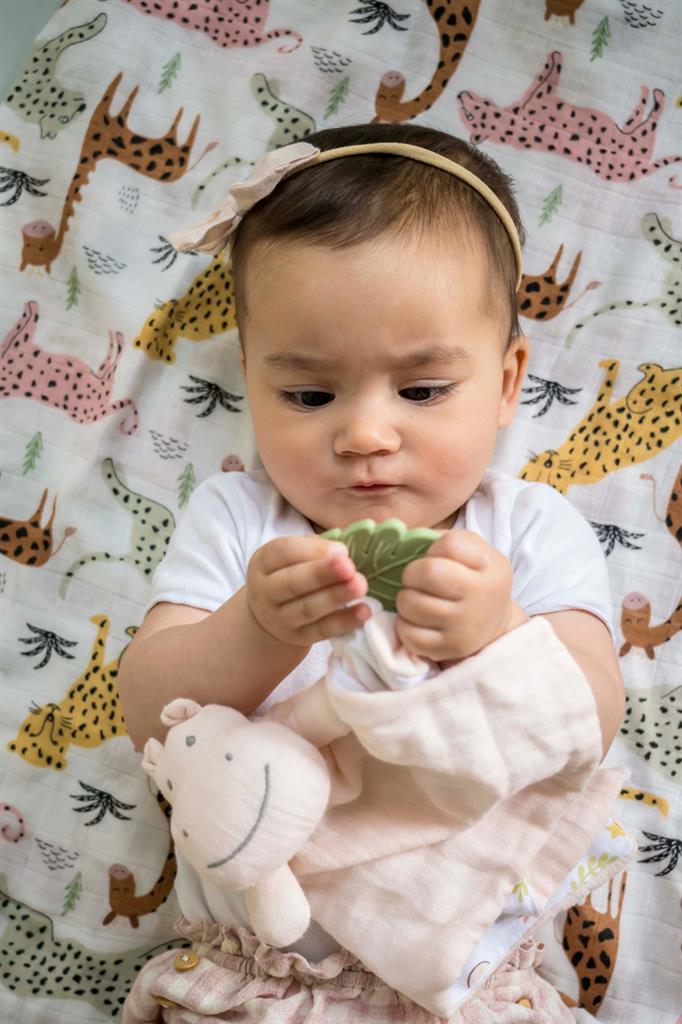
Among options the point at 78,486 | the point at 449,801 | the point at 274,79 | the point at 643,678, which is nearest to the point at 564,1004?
the point at 643,678

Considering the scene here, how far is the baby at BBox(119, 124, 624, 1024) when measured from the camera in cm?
102

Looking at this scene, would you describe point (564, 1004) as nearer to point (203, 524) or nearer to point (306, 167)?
point (203, 524)

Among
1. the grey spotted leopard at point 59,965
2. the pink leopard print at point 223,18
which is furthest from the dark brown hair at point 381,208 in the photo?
the grey spotted leopard at point 59,965

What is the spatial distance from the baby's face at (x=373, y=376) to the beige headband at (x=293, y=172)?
0.09m

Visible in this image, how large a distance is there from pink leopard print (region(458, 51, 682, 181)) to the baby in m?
0.36

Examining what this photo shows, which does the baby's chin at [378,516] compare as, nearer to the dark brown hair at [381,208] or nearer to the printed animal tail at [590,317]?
the dark brown hair at [381,208]

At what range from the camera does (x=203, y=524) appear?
1.19 m

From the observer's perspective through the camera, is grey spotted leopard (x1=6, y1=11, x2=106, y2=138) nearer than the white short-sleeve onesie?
No

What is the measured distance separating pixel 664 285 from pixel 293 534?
0.65 metres

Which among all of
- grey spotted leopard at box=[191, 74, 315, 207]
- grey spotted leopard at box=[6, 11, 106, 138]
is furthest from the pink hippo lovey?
grey spotted leopard at box=[6, 11, 106, 138]

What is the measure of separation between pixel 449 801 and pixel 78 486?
77 centimetres

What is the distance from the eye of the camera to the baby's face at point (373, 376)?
1022 mm

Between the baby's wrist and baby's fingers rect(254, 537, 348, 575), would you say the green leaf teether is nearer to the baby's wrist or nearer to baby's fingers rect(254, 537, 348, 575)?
baby's fingers rect(254, 537, 348, 575)

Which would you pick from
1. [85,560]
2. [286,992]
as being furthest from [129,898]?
[85,560]
